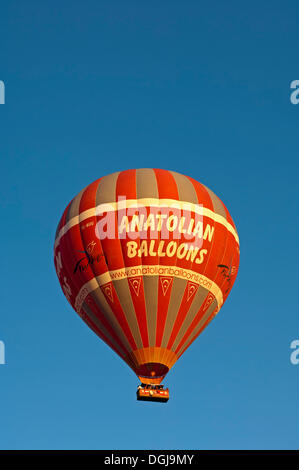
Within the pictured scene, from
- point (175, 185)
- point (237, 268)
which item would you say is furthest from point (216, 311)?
point (175, 185)

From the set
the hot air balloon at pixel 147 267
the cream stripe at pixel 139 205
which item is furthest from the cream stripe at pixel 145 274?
the cream stripe at pixel 139 205

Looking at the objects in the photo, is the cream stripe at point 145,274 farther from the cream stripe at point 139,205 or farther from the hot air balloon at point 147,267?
the cream stripe at point 139,205

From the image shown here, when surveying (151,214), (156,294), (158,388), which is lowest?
(158,388)

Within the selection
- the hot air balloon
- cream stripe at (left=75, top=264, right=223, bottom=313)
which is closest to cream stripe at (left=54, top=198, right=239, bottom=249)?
the hot air balloon

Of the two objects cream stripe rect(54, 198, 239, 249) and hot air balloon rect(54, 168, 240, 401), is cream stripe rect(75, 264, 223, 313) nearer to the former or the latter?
hot air balloon rect(54, 168, 240, 401)

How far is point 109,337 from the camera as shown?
141ft

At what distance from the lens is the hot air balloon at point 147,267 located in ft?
139

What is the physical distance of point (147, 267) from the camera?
1666 inches

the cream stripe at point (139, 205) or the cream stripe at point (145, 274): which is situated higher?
the cream stripe at point (139, 205)

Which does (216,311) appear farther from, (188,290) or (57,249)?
(57,249)

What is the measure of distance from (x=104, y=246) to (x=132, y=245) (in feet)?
3.21

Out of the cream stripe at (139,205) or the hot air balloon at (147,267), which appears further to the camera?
the cream stripe at (139,205)

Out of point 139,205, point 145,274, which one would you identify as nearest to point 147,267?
point 145,274

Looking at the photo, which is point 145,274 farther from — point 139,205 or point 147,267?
point 139,205
